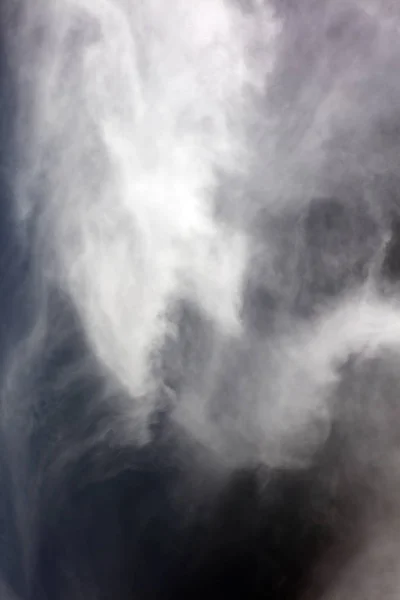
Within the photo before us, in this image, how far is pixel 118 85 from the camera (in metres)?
12.5

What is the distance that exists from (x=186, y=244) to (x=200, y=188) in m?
1.39

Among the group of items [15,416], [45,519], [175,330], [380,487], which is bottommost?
[45,519]

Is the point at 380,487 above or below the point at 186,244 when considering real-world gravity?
below

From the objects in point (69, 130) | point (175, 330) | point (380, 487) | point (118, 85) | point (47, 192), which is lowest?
point (380, 487)

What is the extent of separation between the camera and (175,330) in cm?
1256

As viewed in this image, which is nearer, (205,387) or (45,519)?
(205,387)

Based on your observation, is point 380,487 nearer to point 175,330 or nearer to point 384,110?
point 175,330

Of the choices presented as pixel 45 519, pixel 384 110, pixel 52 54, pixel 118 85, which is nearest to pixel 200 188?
pixel 118 85

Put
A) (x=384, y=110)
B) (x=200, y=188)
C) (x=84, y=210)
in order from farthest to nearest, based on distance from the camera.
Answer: (x=84, y=210) → (x=200, y=188) → (x=384, y=110)

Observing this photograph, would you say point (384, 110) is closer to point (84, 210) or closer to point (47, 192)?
point (84, 210)

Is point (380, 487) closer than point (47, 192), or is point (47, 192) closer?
point (380, 487)

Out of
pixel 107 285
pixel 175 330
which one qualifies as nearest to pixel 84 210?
pixel 107 285

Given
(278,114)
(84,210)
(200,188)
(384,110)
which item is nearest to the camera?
(384,110)

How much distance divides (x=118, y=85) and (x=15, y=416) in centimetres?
907
